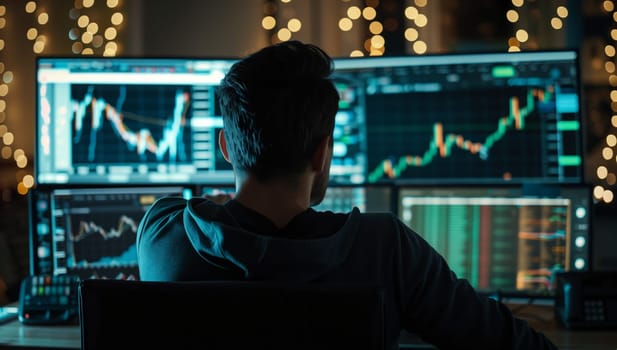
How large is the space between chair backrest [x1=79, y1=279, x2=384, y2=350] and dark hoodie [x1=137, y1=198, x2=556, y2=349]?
6.1 inches

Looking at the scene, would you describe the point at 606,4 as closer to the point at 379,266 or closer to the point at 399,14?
the point at 399,14

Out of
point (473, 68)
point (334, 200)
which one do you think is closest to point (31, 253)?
point (334, 200)

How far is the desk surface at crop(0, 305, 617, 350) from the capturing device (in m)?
1.41

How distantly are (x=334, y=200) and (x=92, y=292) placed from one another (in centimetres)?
101

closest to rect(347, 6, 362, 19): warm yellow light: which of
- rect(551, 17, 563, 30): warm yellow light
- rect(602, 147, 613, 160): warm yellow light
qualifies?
rect(551, 17, 563, 30): warm yellow light

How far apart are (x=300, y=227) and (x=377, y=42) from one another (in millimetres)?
1982

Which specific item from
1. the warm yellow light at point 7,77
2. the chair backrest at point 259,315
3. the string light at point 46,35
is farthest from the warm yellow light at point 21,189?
the chair backrest at point 259,315

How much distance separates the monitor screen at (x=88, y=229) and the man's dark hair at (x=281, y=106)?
786mm

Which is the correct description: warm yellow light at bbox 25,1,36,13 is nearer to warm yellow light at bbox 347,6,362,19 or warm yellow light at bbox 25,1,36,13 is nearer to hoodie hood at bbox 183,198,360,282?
warm yellow light at bbox 347,6,362,19

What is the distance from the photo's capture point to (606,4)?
257cm

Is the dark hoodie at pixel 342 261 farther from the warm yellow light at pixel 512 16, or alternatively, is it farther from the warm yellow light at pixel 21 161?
the warm yellow light at pixel 21 161

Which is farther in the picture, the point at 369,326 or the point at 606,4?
the point at 606,4

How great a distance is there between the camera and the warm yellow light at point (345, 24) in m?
2.85

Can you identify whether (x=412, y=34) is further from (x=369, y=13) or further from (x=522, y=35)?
(x=522, y=35)
